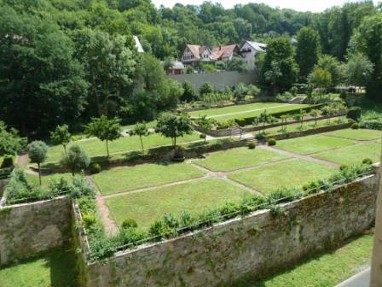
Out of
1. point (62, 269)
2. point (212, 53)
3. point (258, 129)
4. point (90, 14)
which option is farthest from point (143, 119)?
point (212, 53)

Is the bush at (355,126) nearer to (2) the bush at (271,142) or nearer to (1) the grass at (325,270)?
(2) the bush at (271,142)

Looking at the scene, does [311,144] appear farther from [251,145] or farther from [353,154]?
[251,145]

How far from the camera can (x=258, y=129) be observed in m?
33.3

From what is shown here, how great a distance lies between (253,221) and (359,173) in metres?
6.23

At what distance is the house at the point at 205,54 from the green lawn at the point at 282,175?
56960 mm

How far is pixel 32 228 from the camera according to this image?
14039mm

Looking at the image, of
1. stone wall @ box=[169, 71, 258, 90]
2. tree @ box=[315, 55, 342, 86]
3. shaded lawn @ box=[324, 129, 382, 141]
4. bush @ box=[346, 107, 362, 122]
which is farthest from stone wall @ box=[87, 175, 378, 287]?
tree @ box=[315, 55, 342, 86]

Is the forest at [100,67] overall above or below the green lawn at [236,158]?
above

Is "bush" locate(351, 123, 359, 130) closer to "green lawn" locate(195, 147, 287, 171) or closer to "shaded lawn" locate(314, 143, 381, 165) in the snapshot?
"shaded lawn" locate(314, 143, 381, 165)

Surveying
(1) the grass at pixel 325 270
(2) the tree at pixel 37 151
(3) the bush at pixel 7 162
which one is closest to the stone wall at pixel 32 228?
(2) the tree at pixel 37 151

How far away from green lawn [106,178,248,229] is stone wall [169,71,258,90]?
29607mm

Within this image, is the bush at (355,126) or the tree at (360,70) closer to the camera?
the bush at (355,126)

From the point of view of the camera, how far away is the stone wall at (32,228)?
13625 millimetres

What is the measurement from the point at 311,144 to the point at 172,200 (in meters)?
15.8
